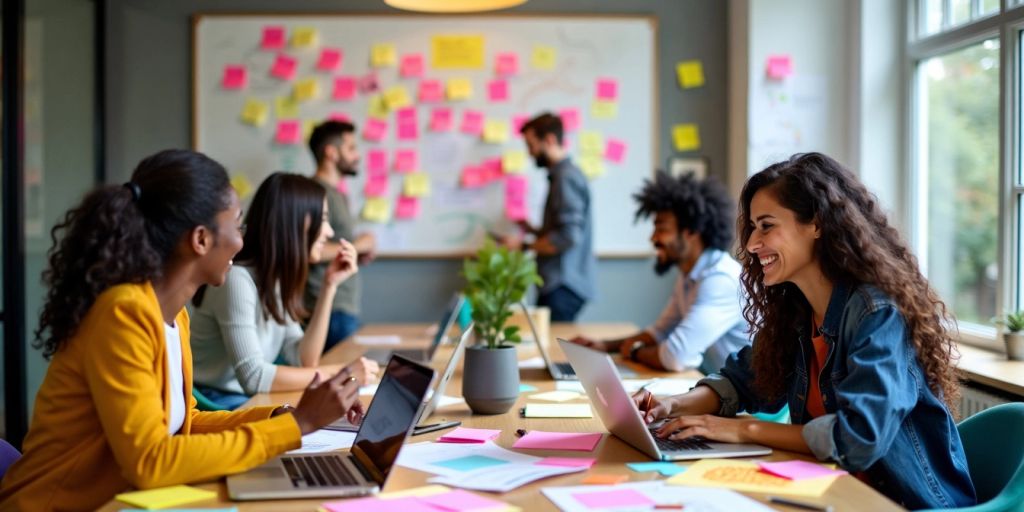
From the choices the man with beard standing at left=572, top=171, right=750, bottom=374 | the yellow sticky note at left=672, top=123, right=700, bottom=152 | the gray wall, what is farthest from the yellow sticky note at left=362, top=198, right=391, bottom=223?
the man with beard standing at left=572, top=171, right=750, bottom=374

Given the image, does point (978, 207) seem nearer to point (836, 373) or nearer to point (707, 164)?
point (707, 164)

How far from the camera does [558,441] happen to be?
182 cm

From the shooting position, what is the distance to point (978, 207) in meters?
3.77

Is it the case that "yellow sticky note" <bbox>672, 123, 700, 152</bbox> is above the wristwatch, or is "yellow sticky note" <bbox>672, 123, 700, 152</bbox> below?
above

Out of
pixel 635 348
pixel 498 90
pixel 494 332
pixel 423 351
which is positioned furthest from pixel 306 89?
pixel 494 332

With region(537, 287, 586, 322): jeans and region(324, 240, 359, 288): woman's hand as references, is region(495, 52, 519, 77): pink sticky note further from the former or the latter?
region(324, 240, 359, 288): woman's hand

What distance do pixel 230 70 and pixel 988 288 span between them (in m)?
3.66

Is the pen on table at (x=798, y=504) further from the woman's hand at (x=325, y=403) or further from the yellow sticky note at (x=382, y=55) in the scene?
the yellow sticky note at (x=382, y=55)

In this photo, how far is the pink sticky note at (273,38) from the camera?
199 inches

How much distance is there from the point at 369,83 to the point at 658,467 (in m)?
3.77

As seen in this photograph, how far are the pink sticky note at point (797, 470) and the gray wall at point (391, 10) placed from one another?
356 centimetres

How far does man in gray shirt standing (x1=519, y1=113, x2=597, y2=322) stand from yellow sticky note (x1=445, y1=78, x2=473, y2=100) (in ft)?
1.43

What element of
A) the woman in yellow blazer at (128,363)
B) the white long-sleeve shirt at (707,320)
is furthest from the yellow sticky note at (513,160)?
the woman in yellow blazer at (128,363)

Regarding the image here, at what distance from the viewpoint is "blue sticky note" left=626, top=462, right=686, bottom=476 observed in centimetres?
159
